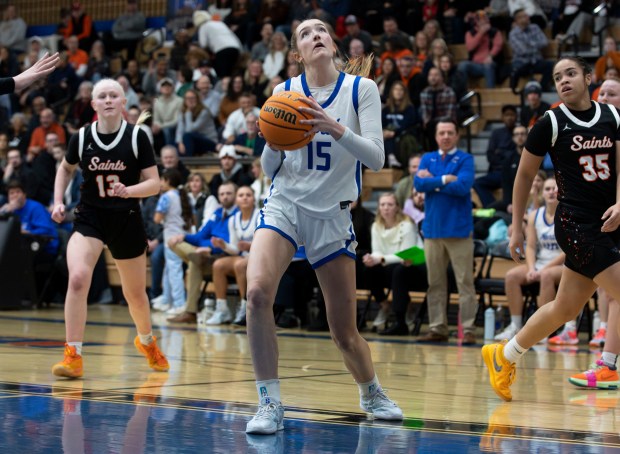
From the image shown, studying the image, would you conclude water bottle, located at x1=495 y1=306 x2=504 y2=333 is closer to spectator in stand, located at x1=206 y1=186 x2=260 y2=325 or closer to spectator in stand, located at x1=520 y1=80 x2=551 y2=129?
spectator in stand, located at x1=206 y1=186 x2=260 y2=325

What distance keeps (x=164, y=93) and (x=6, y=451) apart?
44.7 feet

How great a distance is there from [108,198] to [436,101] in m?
7.96

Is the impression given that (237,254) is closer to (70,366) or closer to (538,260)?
(538,260)

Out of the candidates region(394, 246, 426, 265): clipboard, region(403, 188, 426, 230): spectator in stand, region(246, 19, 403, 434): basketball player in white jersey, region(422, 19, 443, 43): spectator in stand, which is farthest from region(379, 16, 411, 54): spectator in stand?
region(246, 19, 403, 434): basketball player in white jersey

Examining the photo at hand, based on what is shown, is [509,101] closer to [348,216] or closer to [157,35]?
[157,35]

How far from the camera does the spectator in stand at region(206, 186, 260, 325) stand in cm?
1179

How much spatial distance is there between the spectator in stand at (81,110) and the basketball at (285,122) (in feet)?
45.9

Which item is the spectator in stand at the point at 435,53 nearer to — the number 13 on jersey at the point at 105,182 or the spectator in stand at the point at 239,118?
the spectator in stand at the point at 239,118

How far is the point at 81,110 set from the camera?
61.0 ft

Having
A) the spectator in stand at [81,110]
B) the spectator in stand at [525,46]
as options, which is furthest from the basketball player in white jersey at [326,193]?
the spectator in stand at [81,110]

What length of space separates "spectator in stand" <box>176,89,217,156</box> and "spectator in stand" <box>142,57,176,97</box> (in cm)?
225

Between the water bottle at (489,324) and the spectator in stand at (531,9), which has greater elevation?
the spectator in stand at (531,9)

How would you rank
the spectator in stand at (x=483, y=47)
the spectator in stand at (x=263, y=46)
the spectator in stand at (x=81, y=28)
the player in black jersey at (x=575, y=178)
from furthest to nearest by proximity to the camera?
the spectator in stand at (x=81, y=28)
the spectator in stand at (x=263, y=46)
the spectator in stand at (x=483, y=47)
the player in black jersey at (x=575, y=178)

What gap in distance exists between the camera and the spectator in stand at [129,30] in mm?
21406
